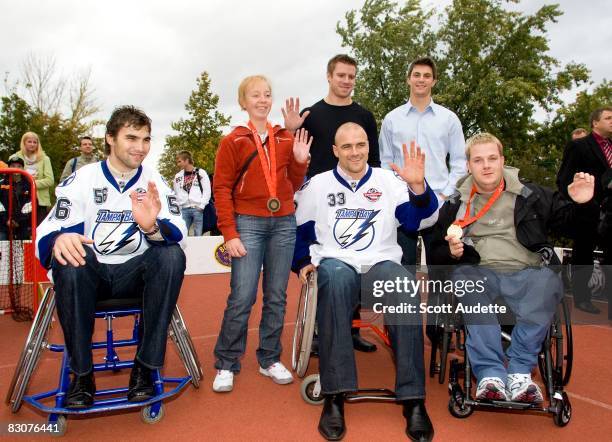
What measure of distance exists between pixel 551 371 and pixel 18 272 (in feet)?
16.7

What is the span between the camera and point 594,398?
3.06 metres

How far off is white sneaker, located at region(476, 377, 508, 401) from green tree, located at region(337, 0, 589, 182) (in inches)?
819

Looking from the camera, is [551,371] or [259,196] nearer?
[551,371]

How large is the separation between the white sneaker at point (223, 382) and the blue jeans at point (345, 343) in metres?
0.78

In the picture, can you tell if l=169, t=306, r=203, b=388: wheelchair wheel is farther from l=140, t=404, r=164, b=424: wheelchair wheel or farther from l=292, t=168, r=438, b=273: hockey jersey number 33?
l=292, t=168, r=438, b=273: hockey jersey number 33

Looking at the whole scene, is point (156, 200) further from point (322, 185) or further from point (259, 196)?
point (322, 185)

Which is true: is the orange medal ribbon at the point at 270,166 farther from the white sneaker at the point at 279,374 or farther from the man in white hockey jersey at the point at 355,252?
the white sneaker at the point at 279,374

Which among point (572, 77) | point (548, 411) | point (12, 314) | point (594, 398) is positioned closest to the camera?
point (548, 411)

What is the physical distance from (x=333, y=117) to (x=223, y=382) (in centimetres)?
196

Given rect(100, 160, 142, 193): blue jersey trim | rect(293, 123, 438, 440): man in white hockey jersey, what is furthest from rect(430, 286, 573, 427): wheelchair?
rect(100, 160, 142, 193): blue jersey trim

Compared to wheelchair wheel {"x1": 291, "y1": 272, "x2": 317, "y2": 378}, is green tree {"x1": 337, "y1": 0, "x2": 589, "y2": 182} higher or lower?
higher

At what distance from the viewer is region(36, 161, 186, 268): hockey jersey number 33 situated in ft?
8.72

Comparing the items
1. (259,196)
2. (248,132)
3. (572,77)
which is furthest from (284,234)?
(572,77)

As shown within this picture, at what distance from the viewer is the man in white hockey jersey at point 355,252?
2537mm
